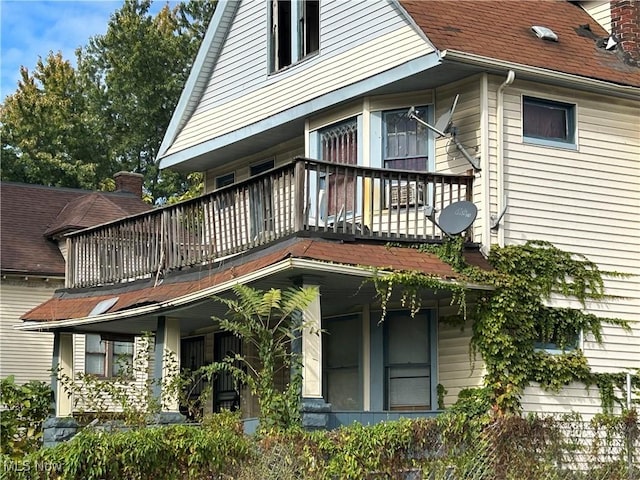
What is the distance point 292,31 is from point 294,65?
0.71m

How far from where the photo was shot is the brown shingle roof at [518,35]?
16828mm

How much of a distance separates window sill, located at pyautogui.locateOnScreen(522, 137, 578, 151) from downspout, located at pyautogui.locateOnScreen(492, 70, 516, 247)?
2.04ft

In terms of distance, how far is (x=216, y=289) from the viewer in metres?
15.8

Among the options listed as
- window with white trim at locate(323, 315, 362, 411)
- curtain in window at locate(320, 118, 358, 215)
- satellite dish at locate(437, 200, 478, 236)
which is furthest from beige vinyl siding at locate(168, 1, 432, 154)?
window with white trim at locate(323, 315, 362, 411)

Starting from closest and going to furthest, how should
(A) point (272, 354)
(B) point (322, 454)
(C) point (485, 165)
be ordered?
(B) point (322, 454) < (A) point (272, 354) < (C) point (485, 165)

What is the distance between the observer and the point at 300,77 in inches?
757

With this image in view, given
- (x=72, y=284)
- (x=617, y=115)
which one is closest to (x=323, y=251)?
(x=617, y=115)

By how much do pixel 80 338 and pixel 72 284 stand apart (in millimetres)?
10165

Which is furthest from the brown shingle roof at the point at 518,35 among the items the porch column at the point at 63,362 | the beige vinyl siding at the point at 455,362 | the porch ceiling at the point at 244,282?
the porch column at the point at 63,362

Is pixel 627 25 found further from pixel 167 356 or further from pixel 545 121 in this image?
pixel 167 356

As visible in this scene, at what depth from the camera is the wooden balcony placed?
15305 millimetres

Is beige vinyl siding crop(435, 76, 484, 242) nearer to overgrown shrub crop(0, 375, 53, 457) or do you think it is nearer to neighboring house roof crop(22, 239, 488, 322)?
neighboring house roof crop(22, 239, 488, 322)

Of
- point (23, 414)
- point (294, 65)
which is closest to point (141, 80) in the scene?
point (23, 414)

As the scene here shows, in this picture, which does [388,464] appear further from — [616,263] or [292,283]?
[616,263]
